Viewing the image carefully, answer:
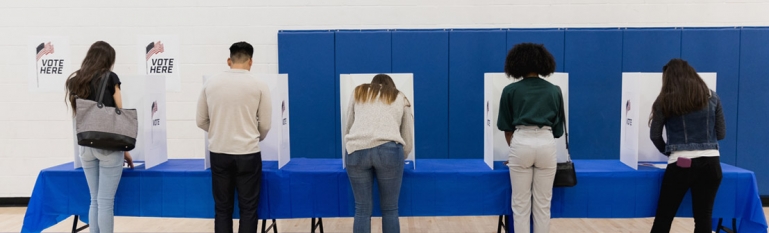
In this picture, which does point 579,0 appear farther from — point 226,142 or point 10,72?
point 10,72

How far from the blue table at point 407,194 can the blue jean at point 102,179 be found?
0.18m

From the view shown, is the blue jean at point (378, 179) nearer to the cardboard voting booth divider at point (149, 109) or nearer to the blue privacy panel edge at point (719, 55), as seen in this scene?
the cardboard voting booth divider at point (149, 109)

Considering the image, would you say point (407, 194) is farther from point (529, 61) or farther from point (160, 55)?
point (160, 55)

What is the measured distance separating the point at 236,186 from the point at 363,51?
2063mm

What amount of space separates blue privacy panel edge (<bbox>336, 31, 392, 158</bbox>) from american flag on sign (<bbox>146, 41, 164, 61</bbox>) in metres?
1.60

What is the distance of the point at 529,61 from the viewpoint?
2436mm

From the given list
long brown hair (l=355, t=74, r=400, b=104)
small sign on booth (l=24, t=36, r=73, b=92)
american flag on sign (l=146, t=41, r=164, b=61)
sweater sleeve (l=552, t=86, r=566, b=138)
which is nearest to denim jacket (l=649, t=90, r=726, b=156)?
sweater sleeve (l=552, t=86, r=566, b=138)

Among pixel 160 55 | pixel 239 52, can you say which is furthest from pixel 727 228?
pixel 160 55

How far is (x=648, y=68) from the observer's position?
4344mm

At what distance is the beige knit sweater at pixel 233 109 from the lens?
2457mm

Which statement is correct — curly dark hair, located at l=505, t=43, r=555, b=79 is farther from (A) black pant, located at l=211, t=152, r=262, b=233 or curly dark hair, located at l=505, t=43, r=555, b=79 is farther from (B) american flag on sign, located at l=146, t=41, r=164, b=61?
(B) american flag on sign, located at l=146, t=41, r=164, b=61

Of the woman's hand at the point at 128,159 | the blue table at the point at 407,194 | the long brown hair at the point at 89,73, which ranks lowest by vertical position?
the blue table at the point at 407,194

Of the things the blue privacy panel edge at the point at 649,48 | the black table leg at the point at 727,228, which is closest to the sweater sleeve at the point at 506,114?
the black table leg at the point at 727,228

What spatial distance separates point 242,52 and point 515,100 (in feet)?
4.46
